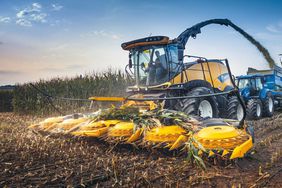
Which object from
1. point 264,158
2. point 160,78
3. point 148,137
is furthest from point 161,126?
point 160,78

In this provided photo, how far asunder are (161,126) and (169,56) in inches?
129

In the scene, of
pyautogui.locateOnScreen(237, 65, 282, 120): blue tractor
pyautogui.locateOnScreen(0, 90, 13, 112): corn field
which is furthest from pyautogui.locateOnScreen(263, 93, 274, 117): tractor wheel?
pyautogui.locateOnScreen(0, 90, 13, 112): corn field

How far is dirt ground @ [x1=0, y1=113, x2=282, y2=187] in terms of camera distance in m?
3.00

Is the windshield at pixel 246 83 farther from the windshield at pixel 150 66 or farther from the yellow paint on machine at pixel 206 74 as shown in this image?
the windshield at pixel 150 66

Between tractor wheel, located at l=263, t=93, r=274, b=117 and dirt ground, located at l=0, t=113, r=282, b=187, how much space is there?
7.30 metres

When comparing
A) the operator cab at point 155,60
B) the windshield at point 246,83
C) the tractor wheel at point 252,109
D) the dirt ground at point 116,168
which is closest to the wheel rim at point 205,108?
the operator cab at point 155,60

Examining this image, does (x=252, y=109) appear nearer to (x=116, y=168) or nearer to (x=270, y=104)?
(x=270, y=104)

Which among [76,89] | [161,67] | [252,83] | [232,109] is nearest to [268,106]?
[252,83]

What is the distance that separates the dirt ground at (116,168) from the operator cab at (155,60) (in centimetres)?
298

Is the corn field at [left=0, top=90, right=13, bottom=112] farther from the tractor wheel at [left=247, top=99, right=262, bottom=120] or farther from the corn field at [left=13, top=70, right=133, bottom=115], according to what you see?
the tractor wheel at [left=247, top=99, right=262, bottom=120]

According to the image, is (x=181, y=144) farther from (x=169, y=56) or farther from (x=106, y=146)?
(x=169, y=56)

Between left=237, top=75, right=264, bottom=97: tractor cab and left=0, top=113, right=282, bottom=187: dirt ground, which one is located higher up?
left=237, top=75, right=264, bottom=97: tractor cab

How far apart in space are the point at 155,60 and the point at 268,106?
22.5 ft

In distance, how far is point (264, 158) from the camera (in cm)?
429
